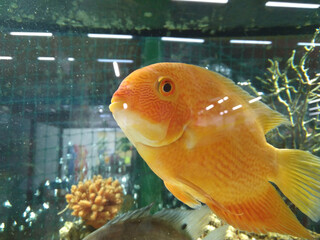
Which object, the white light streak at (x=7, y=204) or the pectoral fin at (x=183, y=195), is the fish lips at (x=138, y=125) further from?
the white light streak at (x=7, y=204)

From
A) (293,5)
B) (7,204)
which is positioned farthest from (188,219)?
(7,204)

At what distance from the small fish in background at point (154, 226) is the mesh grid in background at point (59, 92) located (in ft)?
1.93

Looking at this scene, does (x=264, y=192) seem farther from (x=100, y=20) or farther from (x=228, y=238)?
(x=100, y=20)

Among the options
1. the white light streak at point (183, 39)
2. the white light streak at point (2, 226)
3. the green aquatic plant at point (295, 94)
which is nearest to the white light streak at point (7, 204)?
the white light streak at point (2, 226)

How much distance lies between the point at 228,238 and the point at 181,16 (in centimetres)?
131

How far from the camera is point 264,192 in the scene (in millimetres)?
566

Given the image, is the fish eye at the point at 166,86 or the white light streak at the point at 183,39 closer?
the fish eye at the point at 166,86

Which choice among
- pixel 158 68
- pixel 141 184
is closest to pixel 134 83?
pixel 158 68

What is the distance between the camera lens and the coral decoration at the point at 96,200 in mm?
1562

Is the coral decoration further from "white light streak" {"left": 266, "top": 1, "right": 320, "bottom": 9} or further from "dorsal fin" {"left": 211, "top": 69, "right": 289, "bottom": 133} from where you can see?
"white light streak" {"left": 266, "top": 1, "right": 320, "bottom": 9}

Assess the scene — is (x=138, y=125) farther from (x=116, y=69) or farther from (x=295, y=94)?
(x=295, y=94)

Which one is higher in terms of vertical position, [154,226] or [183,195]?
[183,195]

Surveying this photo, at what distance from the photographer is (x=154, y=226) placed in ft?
3.38

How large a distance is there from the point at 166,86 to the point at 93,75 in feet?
3.11
